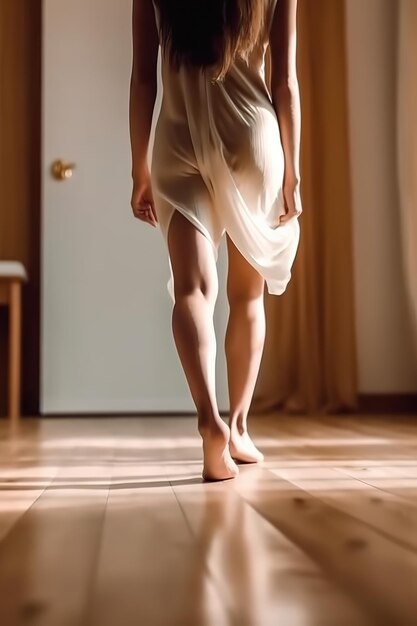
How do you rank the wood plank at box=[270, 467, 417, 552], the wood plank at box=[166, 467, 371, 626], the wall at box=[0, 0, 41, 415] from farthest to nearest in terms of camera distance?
the wall at box=[0, 0, 41, 415], the wood plank at box=[270, 467, 417, 552], the wood plank at box=[166, 467, 371, 626]

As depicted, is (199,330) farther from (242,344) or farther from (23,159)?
(23,159)

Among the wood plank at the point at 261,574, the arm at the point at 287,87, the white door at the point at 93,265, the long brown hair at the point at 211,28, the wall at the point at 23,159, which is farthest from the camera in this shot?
the wall at the point at 23,159

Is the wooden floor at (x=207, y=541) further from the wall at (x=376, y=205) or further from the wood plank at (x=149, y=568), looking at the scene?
the wall at (x=376, y=205)

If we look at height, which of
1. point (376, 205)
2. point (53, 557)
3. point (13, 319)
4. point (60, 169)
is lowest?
point (53, 557)

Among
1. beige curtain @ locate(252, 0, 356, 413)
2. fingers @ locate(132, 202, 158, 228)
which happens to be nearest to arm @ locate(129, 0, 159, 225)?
fingers @ locate(132, 202, 158, 228)

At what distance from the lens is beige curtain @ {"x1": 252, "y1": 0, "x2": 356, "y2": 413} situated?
3.01 metres

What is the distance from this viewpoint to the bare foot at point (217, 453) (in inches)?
48.4

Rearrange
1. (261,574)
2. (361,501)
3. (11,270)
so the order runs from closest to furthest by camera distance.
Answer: (261,574) → (361,501) → (11,270)

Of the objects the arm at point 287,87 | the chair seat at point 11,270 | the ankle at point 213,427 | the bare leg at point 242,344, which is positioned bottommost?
Result: the ankle at point 213,427

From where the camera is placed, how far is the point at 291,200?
149cm

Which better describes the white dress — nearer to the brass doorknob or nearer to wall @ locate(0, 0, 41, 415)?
the brass doorknob

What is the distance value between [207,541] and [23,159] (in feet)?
8.32

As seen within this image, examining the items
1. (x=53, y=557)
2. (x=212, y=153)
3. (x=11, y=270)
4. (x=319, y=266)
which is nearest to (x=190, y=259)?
(x=212, y=153)

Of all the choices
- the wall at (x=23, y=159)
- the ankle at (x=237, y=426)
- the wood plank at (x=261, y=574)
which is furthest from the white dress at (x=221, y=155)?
the wall at (x=23, y=159)
